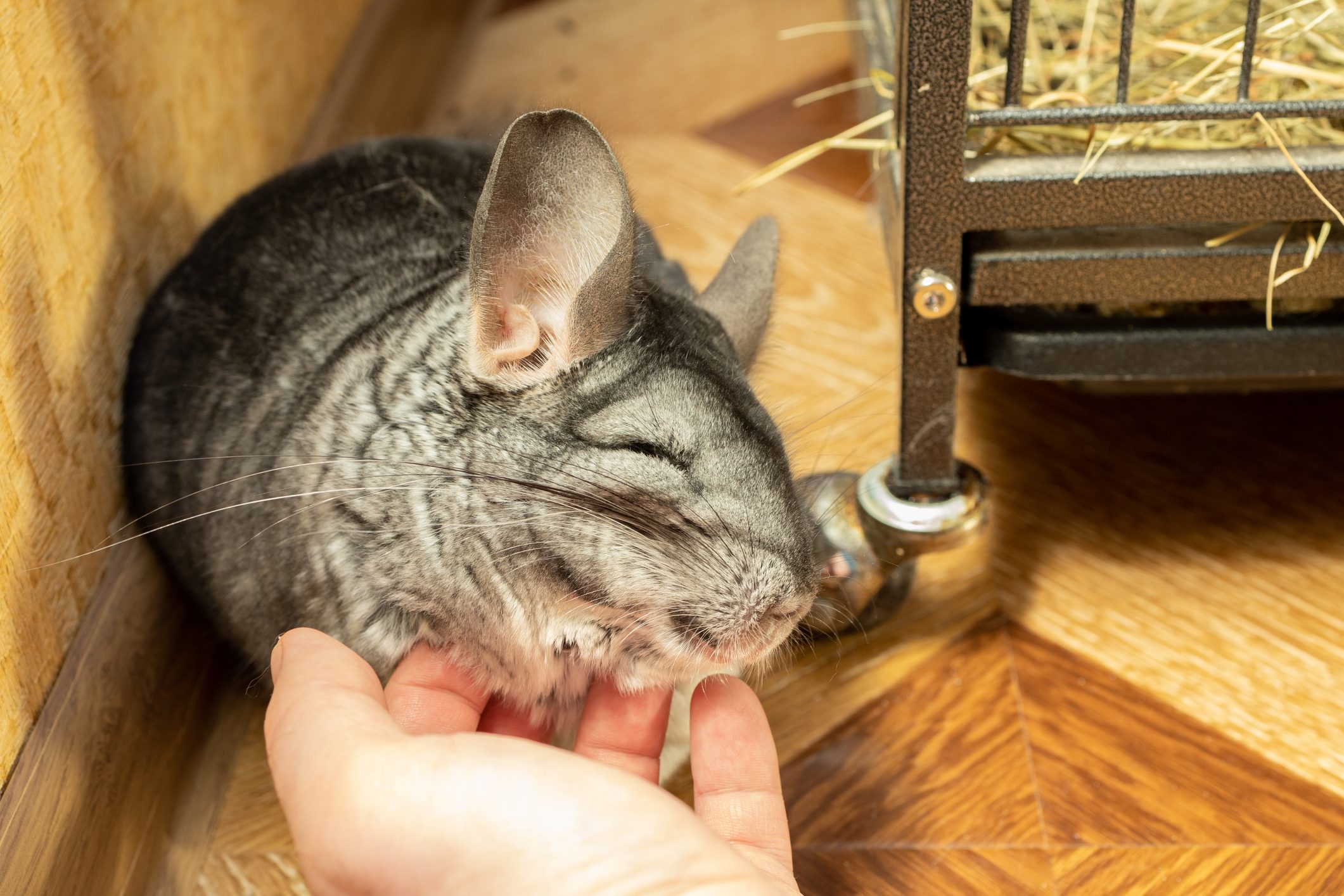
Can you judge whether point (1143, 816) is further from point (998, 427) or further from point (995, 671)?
point (998, 427)

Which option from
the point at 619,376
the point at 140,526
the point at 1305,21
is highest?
the point at 1305,21

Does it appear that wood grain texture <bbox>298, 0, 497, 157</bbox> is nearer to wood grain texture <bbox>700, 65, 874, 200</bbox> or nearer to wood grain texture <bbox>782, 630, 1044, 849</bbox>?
wood grain texture <bbox>700, 65, 874, 200</bbox>

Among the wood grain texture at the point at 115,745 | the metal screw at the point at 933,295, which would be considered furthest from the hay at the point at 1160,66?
the wood grain texture at the point at 115,745

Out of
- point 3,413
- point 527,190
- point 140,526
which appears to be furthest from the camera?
point 140,526

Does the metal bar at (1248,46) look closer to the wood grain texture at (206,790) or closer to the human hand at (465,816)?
the human hand at (465,816)

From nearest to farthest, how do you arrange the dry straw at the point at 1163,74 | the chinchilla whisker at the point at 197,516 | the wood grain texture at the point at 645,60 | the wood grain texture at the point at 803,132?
the chinchilla whisker at the point at 197,516 → the dry straw at the point at 1163,74 → the wood grain texture at the point at 803,132 → the wood grain texture at the point at 645,60

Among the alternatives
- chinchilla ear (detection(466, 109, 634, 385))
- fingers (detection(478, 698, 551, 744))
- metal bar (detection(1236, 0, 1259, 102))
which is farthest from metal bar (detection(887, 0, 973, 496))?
fingers (detection(478, 698, 551, 744))

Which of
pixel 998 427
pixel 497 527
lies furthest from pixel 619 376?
pixel 998 427
